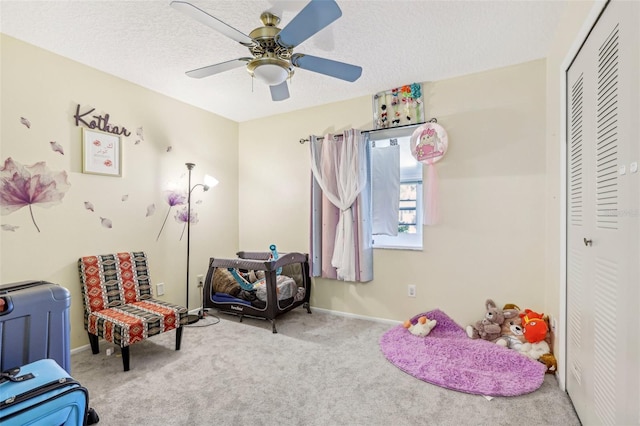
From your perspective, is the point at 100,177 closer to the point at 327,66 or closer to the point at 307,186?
the point at 307,186

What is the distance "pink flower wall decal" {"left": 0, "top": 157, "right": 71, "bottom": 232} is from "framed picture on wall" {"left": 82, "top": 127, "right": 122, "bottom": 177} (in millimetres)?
216

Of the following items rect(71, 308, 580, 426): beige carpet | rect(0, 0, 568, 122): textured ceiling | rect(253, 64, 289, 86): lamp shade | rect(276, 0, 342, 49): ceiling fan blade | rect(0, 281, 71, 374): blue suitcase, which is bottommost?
rect(71, 308, 580, 426): beige carpet

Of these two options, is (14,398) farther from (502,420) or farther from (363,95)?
(363,95)

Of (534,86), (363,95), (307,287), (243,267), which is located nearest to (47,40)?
(243,267)

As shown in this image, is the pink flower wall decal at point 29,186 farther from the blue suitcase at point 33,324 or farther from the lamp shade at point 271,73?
the lamp shade at point 271,73

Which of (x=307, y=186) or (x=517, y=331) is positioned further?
(x=307, y=186)

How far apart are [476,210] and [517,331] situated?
1.04m

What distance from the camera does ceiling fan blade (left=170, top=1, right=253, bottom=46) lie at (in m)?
1.40

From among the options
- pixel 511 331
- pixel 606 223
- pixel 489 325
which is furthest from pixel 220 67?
pixel 511 331

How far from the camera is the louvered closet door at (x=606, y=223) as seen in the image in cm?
114

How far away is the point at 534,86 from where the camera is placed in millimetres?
2627

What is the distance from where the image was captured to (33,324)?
159 centimetres

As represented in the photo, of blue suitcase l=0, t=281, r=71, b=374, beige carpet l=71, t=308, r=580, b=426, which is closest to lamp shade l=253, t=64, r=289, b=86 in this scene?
blue suitcase l=0, t=281, r=71, b=374

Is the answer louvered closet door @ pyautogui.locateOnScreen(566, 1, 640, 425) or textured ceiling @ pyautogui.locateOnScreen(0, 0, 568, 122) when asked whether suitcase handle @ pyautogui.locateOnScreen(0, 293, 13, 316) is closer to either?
textured ceiling @ pyautogui.locateOnScreen(0, 0, 568, 122)
